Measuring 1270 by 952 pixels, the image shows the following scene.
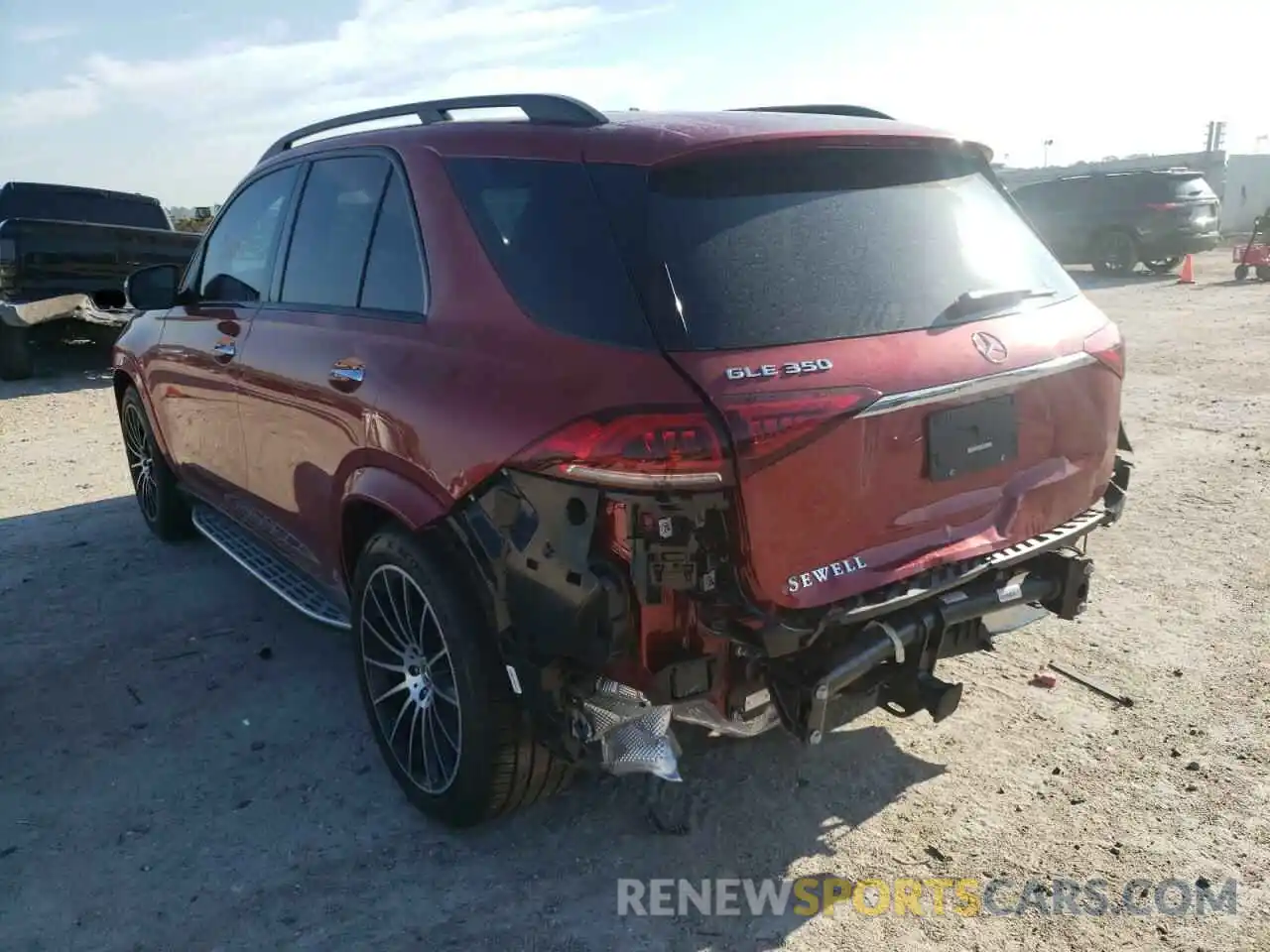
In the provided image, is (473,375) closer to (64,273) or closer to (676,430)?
(676,430)

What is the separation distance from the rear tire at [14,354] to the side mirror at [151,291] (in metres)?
6.96

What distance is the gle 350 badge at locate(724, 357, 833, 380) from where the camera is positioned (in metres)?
2.35

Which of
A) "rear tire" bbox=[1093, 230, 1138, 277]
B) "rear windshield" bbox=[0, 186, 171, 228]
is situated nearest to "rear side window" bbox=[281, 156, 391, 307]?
"rear windshield" bbox=[0, 186, 171, 228]

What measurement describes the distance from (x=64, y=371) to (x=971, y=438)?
12.0 meters

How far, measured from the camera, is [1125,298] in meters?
15.7

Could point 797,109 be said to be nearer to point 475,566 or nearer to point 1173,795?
point 475,566

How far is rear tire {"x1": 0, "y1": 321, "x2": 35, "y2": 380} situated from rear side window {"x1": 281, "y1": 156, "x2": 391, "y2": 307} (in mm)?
8682

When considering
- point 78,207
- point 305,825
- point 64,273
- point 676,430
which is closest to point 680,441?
point 676,430

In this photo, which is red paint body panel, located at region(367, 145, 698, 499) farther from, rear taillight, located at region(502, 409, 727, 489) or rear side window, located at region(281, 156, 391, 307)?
rear side window, located at region(281, 156, 391, 307)

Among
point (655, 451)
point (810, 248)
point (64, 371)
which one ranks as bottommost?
point (64, 371)

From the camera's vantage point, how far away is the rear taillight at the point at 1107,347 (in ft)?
9.89

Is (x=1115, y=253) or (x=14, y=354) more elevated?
(x=14, y=354)

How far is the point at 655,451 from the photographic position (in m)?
2.26

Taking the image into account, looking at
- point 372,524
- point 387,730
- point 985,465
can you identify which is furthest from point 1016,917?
point 372,524
